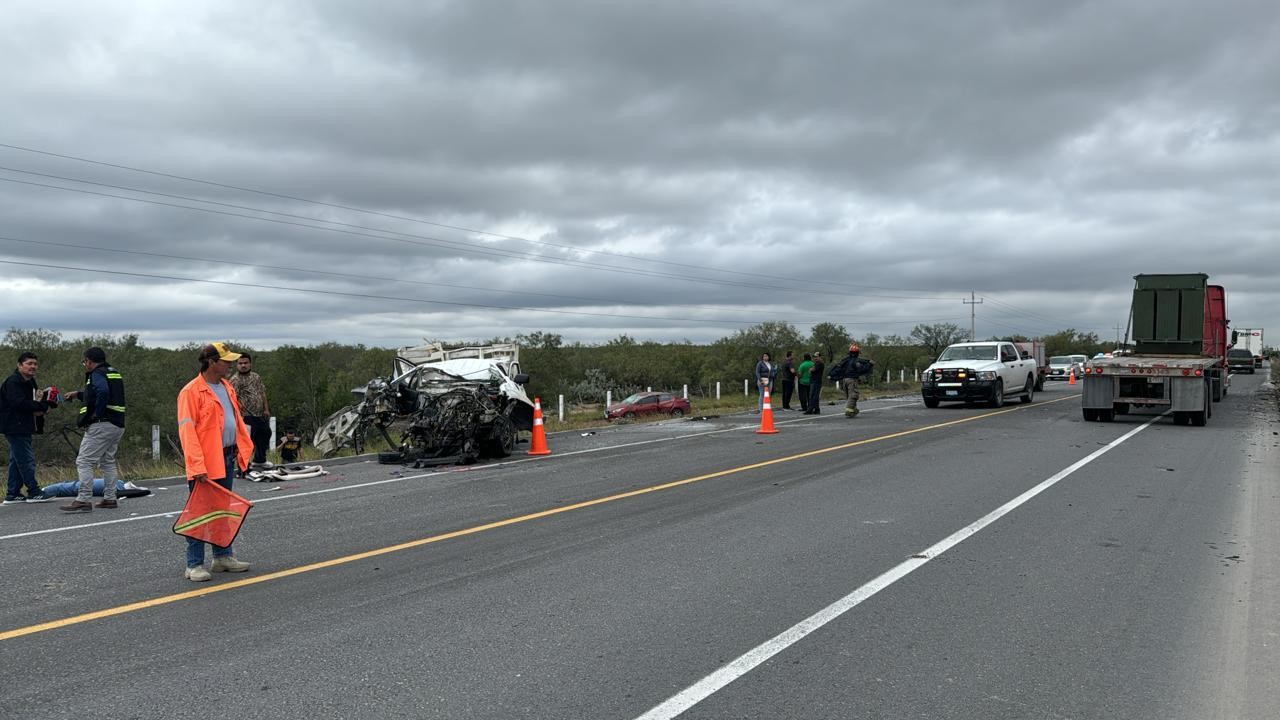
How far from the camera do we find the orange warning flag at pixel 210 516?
6168mm

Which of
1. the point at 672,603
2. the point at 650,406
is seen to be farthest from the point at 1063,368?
the point at 672,603

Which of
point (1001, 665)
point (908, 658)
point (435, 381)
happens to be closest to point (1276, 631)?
point (1001, 665)

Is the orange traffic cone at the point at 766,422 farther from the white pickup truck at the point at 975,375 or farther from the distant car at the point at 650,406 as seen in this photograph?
the distant car at the point at 650,406

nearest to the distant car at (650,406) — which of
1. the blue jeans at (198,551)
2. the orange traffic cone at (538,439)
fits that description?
the orange traffic cone at (538,439)

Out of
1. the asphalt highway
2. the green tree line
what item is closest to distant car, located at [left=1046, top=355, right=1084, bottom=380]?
the green tree line

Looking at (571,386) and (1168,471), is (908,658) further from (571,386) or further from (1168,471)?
(571,386)

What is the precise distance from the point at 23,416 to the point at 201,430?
5302 mm

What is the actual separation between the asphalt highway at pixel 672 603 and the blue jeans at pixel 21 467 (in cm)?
60

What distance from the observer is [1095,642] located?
4.82m

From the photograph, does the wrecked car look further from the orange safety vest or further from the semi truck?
the semi truck

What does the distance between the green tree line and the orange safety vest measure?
1027 inches

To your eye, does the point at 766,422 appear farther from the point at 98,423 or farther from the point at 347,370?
the point at 347,370

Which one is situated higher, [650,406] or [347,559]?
[347,559]

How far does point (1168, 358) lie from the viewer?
1970 cm
